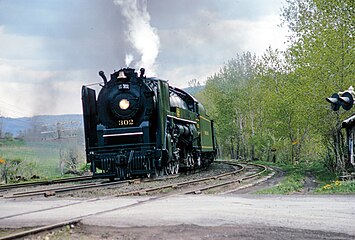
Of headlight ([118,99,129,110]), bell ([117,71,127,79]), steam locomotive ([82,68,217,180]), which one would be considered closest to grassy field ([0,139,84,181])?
steam locomotive ([82,68,217,180])

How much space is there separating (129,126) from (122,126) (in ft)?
0.86

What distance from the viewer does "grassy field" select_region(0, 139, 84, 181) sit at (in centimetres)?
2589

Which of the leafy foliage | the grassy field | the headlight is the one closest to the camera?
the headlight

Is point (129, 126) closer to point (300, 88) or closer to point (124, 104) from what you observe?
point (124, 104)

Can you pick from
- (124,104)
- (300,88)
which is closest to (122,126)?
(124,104)

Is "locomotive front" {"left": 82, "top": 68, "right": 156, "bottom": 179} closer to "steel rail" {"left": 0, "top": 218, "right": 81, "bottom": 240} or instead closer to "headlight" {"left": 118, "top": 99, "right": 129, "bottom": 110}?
"headlight" {"left": 118, "top": 99, "right": 129, "bottom": 110}

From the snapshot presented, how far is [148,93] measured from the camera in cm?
1786

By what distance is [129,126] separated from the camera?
18.1 m

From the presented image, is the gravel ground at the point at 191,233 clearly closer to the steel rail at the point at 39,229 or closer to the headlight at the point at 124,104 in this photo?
the steel rail at the point at 39,229

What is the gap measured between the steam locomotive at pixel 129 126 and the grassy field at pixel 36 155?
28.9ft

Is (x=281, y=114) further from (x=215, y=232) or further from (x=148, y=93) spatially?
(x=215, y=232)

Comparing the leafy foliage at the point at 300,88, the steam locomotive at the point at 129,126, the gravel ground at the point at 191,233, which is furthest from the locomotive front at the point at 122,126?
the gravel ground at the point at 191,233

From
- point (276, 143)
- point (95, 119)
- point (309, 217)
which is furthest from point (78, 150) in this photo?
point (309, 217)

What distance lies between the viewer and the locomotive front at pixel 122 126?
1745 centimetres
